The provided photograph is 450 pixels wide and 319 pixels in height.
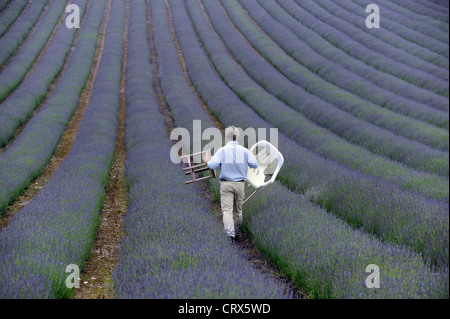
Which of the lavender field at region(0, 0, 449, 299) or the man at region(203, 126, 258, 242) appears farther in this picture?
the man at region(203, 126, 258, 242)

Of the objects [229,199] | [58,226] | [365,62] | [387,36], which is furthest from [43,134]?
[387,36]

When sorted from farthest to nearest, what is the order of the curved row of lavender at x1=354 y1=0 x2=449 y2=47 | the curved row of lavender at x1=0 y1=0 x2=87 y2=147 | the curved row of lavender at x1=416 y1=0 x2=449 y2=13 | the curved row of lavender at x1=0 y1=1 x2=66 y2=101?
the curved row of lavender at x1=416 y1=0 x2=449 y2=13 → the curved row of lavender at x1=354 y1=0 x2=449 y2=47 → the curved row of lavender at x1=0 y1=1 x2=66 y2=101 → the curved row of lavender at x1=0 y1=0 x2=87 y2=147

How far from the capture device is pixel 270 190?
534 cm

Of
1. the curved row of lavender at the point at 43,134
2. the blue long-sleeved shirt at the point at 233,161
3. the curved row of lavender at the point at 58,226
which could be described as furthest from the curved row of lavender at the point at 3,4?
the blue long-sleeved shirt at the point at 233,161

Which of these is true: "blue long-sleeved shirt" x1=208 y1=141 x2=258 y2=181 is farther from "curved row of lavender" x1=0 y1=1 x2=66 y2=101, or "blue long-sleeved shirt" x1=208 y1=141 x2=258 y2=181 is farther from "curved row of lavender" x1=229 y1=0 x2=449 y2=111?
"curved row of lavender" x1=0 y1=1 x2=66 y2=101

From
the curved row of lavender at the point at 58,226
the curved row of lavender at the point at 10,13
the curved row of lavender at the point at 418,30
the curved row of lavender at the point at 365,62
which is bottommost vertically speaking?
the curved row of lavender at the point at 58,226

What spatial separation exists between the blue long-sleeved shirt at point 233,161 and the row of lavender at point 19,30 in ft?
45.4

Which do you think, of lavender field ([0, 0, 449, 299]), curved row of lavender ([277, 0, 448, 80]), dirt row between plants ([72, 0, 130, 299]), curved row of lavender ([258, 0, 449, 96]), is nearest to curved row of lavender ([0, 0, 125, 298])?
lavender field ([0, 0, 449, 299])

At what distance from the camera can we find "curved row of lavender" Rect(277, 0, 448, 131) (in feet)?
→ 31.8

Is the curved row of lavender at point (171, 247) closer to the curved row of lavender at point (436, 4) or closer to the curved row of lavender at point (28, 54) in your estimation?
the curved row of lavender at point (28, 54)

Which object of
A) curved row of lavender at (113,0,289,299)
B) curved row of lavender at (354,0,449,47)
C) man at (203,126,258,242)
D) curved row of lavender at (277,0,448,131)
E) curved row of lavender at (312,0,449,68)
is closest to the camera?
curved row of lavender at (113,0,289,299)

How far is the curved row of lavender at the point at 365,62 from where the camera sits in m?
Result: 12.3

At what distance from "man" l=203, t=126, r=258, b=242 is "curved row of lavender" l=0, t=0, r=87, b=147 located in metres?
6.39

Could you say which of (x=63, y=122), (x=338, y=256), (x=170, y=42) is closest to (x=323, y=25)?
(x=170, y=42)
